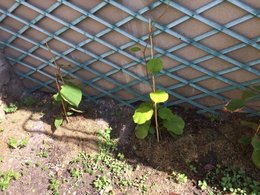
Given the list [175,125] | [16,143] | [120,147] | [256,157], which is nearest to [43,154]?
[16,143]

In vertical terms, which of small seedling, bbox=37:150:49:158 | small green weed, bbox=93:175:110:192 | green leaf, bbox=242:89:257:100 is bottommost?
small green weed, bbox=93:175:110:192

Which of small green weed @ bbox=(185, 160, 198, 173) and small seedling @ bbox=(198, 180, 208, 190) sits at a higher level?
small green weed @ bbox=(185, 160, 198, 173)

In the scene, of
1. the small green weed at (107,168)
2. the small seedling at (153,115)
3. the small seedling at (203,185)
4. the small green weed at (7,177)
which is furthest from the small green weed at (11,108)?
the small seedling at (203,185)

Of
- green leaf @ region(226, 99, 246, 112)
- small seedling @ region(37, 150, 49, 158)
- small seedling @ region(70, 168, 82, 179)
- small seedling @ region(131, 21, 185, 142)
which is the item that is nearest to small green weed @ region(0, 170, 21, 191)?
small seedling @ region(37, 150, 49, 158)

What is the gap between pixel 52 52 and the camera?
2967 mm

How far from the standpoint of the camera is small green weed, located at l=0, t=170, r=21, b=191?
2.66m

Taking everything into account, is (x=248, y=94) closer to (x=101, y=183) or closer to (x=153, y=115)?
(x=153, y=115)

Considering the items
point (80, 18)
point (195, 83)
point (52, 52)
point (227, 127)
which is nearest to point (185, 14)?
point (195, 83)

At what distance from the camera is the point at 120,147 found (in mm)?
2799

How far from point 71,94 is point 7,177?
0.78m

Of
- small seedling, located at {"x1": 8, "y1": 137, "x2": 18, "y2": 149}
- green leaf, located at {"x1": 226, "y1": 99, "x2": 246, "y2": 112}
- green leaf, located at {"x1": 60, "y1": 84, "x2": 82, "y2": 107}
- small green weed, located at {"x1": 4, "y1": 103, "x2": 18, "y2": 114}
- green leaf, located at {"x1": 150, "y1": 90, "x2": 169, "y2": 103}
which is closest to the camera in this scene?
green leaf, located at {"x1": 150, "y1": 90, "x2": 169, "y2": 103}

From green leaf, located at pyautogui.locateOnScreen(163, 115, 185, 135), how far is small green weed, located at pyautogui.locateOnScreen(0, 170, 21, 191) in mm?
1178

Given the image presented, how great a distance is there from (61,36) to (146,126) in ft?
3.17

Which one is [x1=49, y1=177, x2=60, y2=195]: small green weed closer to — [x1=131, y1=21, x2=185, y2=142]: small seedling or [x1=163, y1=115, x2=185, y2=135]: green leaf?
[x1=131, y1=21, x2=185, y2=142]: small seedling
